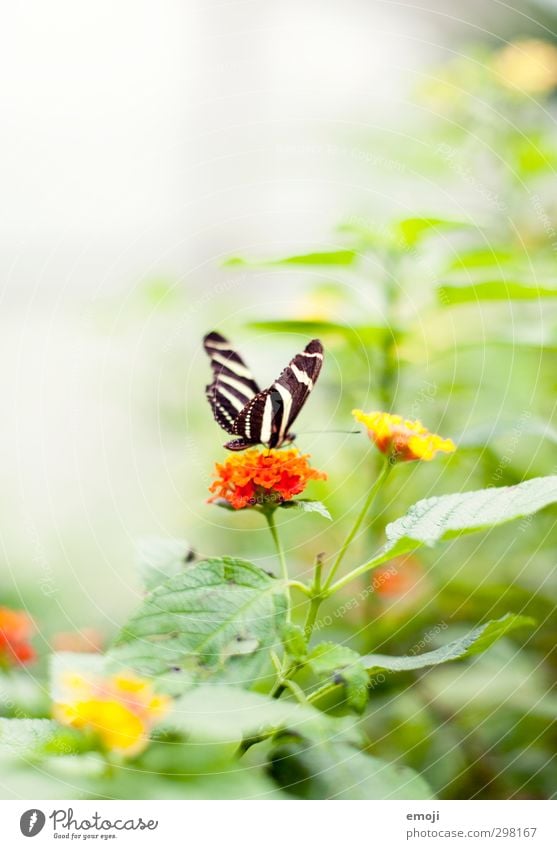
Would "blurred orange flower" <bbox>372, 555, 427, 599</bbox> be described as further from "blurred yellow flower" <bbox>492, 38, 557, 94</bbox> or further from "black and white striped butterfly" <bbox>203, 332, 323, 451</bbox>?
"blurred yellow flower" <bbox>492, 38, 557, 94</bbox>

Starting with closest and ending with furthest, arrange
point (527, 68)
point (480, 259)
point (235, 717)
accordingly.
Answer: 1. point (235, 717)
2. point (480, 259)
3. point (527, 68)

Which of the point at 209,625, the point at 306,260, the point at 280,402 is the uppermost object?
the point at 306,260

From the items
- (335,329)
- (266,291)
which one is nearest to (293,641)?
(335,329)

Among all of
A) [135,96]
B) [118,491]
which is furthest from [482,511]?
[135,96]

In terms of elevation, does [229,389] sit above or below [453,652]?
above

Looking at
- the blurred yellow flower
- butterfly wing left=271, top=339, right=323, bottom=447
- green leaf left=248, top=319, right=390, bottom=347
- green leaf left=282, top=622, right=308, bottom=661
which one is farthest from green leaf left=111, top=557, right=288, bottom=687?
the blurred yellow flower
